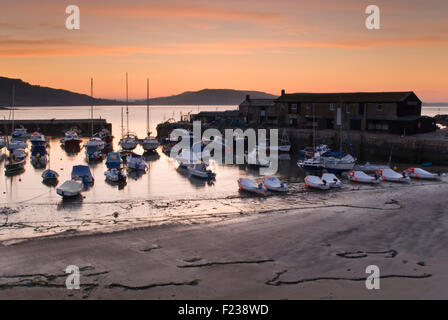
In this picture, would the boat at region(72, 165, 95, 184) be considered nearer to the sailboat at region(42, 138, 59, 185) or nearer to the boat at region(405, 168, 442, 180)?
the sailboat at region(42, 138, 59, 185)

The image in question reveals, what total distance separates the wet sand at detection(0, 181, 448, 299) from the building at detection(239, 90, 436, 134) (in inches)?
1011

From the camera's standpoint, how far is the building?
42269 mm

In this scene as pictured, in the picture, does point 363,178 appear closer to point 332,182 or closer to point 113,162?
point 332,182

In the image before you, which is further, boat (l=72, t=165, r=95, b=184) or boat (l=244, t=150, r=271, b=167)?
boat (l=244, t=150, r=271, b=167)

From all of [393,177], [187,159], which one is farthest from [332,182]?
[187,159]

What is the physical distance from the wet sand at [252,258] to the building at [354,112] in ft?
84.2

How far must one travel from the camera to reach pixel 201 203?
22.3 metres

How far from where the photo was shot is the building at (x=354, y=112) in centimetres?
4227

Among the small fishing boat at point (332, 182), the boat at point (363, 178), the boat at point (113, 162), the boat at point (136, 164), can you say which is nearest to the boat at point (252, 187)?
the small fishing boat at point (332, 182)

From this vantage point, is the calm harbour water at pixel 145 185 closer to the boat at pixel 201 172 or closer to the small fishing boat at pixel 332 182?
the boat at pixel 201 172

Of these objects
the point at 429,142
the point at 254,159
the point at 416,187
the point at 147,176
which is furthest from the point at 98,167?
the point at 429,142

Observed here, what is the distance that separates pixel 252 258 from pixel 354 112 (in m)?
37.0

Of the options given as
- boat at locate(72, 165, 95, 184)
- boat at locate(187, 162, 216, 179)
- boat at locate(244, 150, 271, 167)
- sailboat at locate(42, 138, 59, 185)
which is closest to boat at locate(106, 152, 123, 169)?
sailboat at locate(42, 138, 59, 185)
